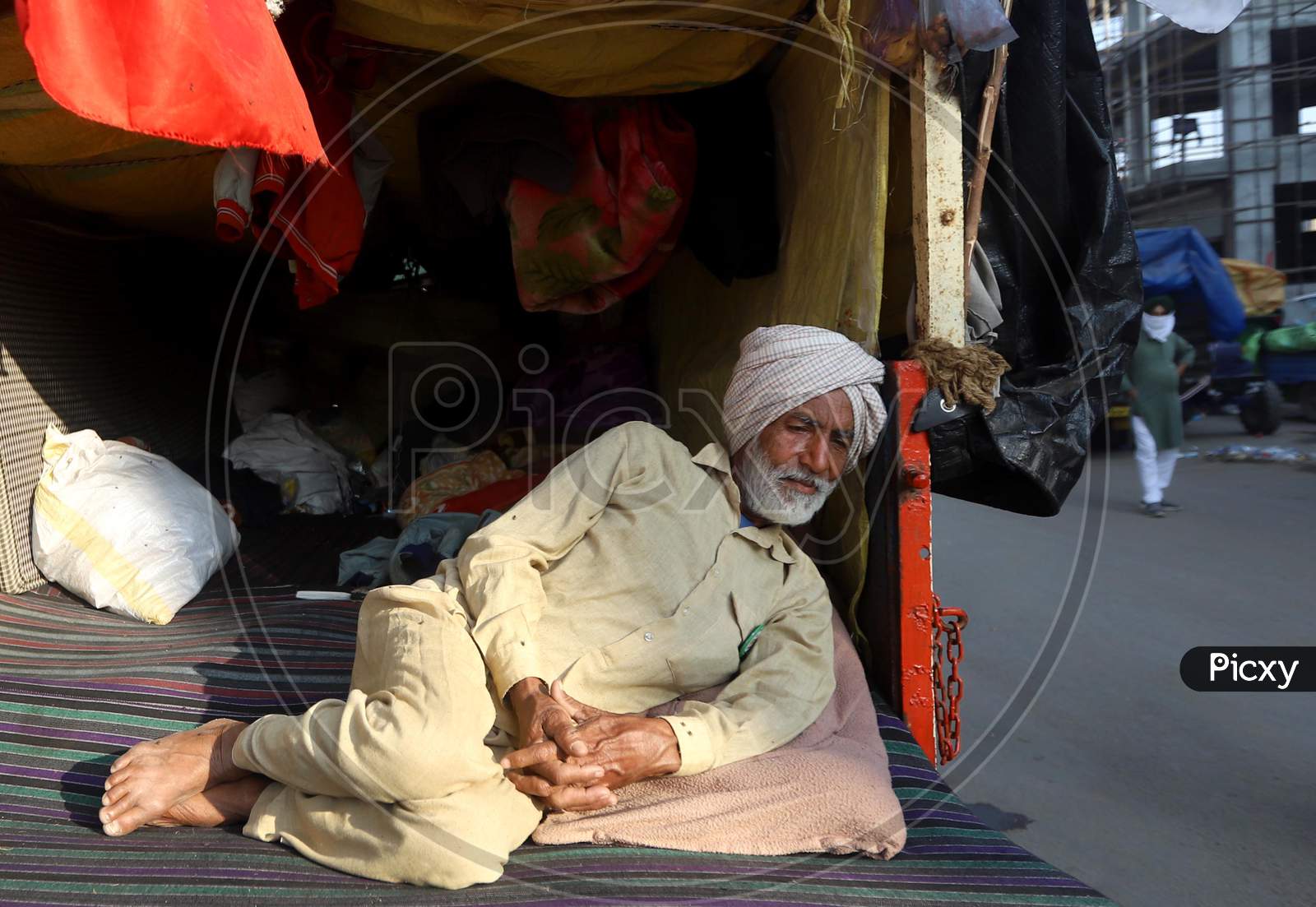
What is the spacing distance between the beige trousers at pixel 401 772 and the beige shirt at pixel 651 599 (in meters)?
0.16

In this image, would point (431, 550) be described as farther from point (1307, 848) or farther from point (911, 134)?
point (1307, 848)

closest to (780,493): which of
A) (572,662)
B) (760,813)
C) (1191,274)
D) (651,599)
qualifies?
(651,599)

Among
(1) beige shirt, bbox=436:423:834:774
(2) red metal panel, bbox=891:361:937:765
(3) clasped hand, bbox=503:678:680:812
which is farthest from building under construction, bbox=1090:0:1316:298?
(3) clasped hand, bbox=503:678:680:812

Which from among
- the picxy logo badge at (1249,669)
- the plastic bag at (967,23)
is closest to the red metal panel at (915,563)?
the plastic bag at (967,23)

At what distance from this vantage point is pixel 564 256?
116 inches

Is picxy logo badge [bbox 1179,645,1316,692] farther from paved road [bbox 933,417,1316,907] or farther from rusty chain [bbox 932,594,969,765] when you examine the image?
rusty chain [bbox 932,594,969,765]

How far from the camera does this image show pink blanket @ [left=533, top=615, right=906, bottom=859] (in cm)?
164

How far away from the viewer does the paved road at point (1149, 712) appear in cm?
262

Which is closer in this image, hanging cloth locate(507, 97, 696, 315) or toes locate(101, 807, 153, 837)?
toes locate(101, 807, 153, 837)

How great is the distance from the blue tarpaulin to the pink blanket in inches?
366

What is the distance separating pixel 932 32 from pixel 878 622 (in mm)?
1388

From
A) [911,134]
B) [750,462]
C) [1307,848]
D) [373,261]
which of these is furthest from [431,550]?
[1307,848]

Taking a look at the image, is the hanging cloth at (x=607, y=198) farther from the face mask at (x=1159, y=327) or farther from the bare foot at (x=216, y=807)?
the face mask at (x=1159, y=327)

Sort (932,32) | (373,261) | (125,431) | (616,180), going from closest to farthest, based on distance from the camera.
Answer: (932,32) < (616,180) < (125,431) < (373,261)
